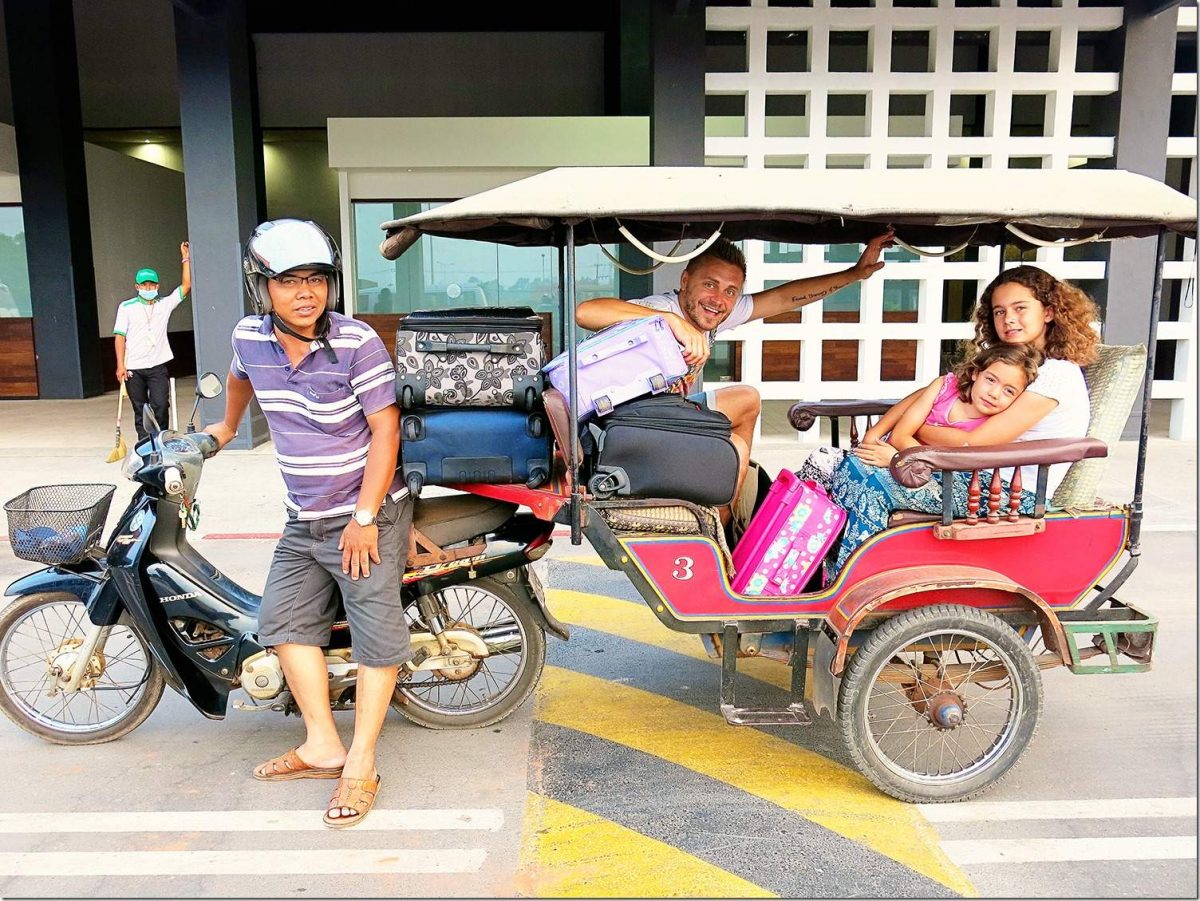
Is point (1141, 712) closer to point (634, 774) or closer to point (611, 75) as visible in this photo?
point (634, 774)

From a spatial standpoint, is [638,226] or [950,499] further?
[638,226]

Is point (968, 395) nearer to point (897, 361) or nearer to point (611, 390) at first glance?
point (611, 390)

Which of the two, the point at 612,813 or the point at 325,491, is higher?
the point at 325,491

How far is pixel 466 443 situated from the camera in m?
3.04

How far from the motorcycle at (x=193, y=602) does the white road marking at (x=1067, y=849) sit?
5.20 ft

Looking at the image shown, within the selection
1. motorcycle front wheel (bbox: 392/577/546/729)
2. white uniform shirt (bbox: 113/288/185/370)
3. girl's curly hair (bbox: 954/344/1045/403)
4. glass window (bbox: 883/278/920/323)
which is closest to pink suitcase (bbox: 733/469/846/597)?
girl's curly hair (bbox: 954/344/1045/403)

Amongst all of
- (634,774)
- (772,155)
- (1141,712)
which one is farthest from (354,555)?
(772,155)

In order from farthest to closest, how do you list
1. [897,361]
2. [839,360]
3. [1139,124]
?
1. [839,360]
2. [897,361]
3. [1139,124]

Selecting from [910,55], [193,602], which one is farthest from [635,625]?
[910,55]

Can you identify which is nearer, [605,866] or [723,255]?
[605,866]

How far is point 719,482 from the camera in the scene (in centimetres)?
311

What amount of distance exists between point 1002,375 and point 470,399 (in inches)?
73.6

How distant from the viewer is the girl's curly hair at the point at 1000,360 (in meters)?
3.22

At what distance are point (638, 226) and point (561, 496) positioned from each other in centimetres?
174
